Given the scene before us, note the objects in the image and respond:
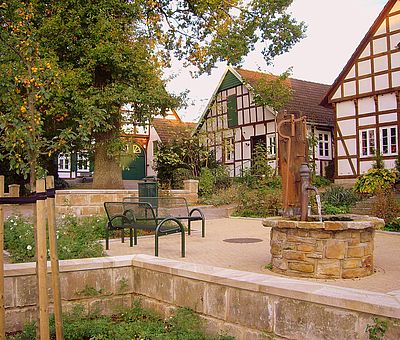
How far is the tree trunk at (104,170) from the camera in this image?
16.4 meters

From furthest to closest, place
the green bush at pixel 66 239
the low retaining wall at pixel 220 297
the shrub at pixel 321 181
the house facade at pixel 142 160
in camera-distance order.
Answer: the house facade at pixel 142 160, the shrub at pixel 321 181, the green bush at pixel 66 239, the low retaining wall at pixel 220 297

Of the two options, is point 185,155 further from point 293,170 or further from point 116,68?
point 293,170

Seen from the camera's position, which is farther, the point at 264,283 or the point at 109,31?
the point at 109,31

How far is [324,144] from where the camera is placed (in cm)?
2716

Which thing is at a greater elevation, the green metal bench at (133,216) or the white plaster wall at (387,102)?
the white plaster wall at (387,102)

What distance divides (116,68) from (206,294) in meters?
12.4

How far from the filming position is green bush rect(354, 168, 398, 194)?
18344 millimetres

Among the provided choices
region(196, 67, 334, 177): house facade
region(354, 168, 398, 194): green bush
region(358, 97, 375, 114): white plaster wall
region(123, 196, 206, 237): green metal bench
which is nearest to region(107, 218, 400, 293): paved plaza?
region(123, 196, 206, 237): green metal bench

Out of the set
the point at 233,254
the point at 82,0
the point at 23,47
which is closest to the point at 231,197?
the point at 82,0

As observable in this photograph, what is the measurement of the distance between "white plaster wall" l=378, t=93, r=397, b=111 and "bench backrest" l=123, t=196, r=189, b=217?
565 inches

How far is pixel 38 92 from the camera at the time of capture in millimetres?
5066

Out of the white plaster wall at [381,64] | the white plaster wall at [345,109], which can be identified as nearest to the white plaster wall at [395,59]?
the white plaster wall at [381,64]

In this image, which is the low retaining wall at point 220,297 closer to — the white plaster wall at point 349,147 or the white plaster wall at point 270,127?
the white plaster wall at point 349,147

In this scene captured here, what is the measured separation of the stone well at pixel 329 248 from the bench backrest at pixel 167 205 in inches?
136
